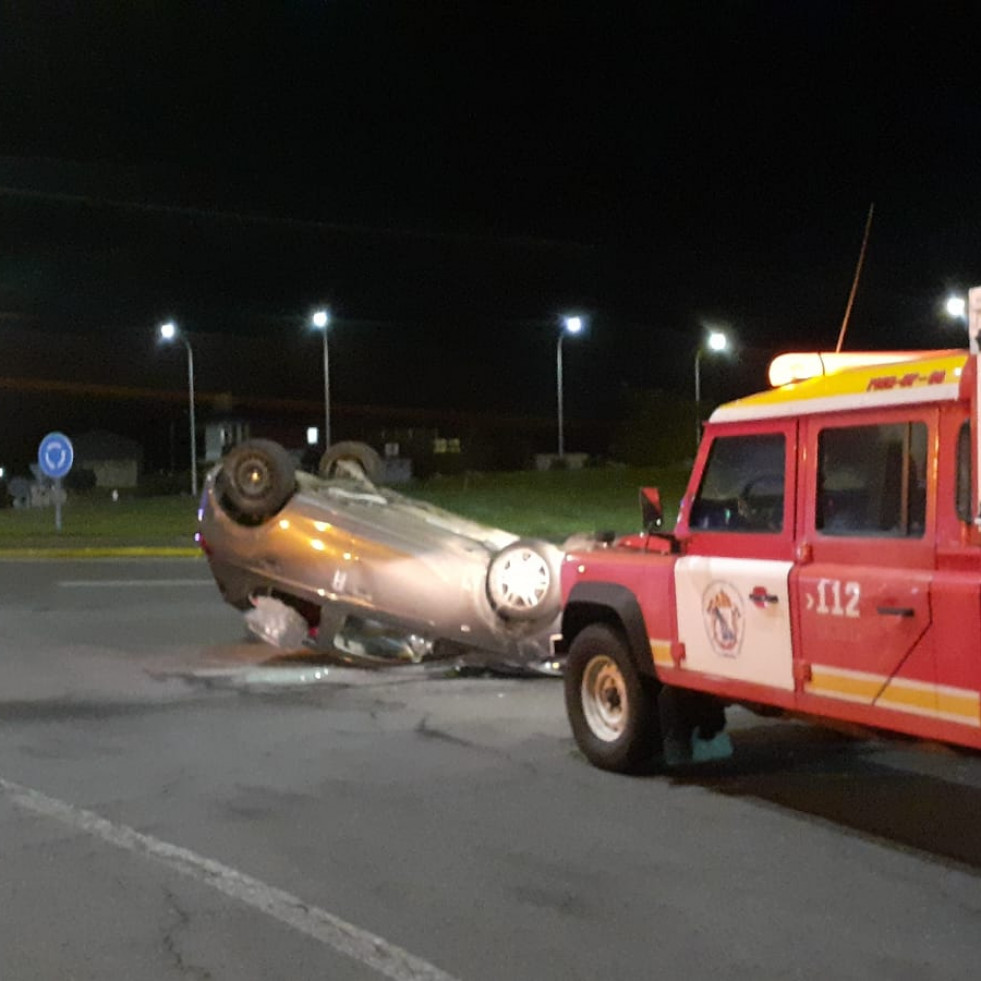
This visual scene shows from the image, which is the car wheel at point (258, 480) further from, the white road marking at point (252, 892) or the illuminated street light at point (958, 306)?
the illuminated street light at point (958, 306)

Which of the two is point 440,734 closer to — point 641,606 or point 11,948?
point 641,606

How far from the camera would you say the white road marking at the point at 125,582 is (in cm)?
1850

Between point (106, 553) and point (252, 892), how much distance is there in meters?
20.1

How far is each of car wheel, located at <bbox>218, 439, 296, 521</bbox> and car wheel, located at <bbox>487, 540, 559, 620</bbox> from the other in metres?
1.97

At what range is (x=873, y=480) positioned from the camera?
20.4 ft

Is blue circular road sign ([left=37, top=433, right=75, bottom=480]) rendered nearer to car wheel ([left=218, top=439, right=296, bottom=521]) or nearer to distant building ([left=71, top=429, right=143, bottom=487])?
car wheel ([left=218, top=439, right=296, bottom=521])

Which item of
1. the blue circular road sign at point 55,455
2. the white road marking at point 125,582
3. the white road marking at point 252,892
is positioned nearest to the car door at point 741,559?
the white road marking at point 252,892

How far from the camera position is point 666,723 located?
7430 mm

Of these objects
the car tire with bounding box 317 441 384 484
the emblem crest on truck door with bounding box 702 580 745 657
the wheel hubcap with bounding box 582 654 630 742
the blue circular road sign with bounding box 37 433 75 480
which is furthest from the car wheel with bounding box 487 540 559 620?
the blue circular road sign with bounding box 37 433 75 480

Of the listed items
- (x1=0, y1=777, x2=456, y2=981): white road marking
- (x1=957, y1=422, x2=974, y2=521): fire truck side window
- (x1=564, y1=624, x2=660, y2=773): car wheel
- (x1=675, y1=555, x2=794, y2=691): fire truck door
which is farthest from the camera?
(x1=564, y1=624, x2=660, y2=773): car wheel

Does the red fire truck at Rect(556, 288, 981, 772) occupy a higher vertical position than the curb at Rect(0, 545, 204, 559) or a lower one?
higher

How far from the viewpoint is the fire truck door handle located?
5719 millimetres

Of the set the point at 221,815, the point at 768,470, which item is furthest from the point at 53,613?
the point at 768,470

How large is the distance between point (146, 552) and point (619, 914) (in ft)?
68.0
